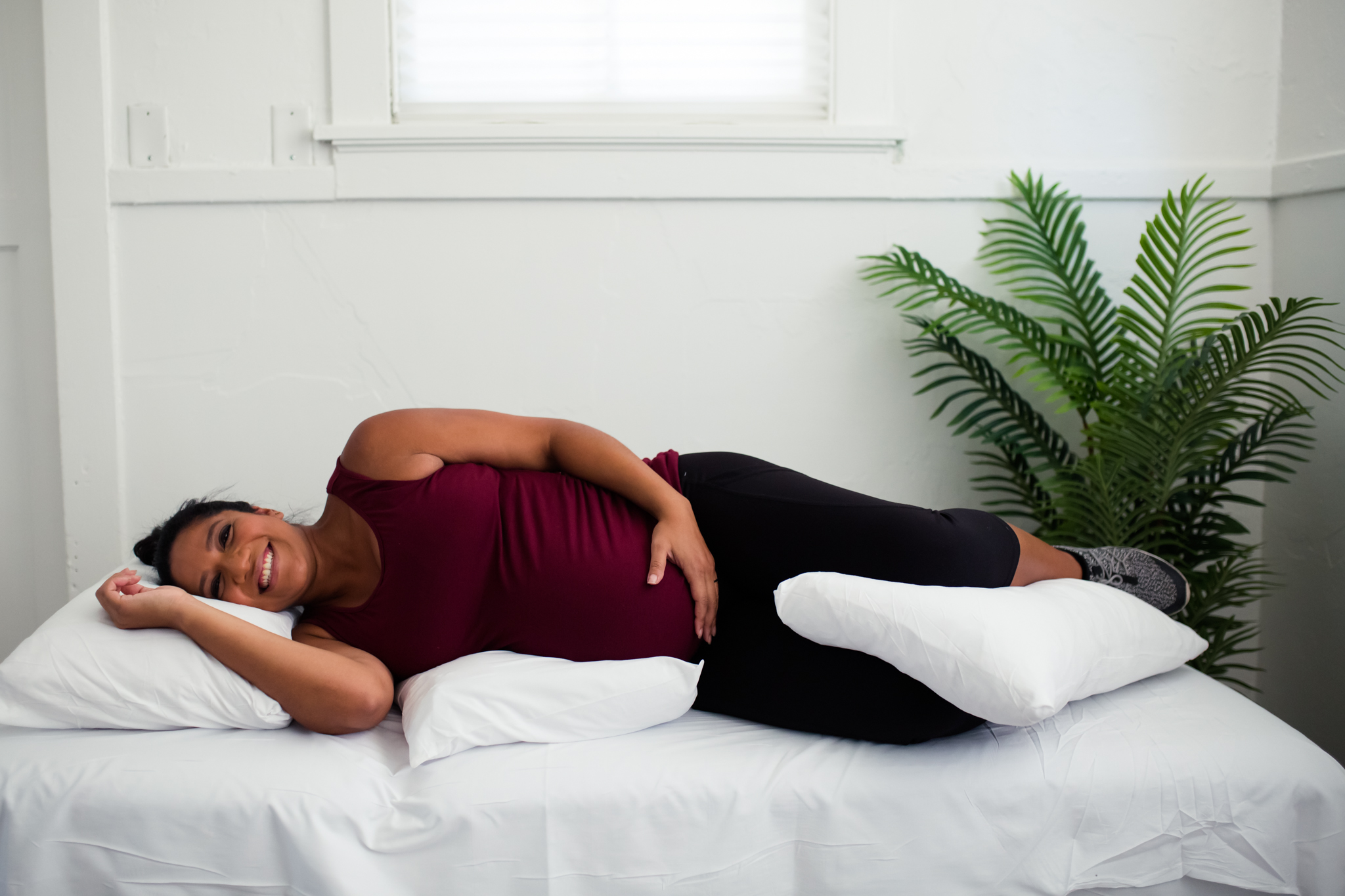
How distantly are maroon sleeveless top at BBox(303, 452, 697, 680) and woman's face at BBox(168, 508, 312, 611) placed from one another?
0.11 meters

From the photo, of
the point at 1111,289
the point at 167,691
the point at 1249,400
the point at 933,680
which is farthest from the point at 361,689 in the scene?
the point at 1249,400

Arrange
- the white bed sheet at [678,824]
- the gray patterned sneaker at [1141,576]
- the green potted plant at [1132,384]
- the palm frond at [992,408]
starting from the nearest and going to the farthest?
the white bed sheet at [678,824], the gray patterned sneaker at [1141,576], the green potted plant at [1132,384], the palm frond at [992,408]

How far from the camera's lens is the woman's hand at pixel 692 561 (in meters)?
1.54

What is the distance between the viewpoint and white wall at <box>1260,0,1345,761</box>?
209 centimetres

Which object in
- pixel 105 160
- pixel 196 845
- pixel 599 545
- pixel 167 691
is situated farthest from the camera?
pixel 105 160

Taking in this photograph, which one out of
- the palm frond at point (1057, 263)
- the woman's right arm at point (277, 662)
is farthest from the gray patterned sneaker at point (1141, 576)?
the woman's right arm at point (277, 662)

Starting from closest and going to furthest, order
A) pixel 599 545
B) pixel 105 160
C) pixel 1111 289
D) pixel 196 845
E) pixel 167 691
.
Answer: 1. pixel 196 845
2. pixel 167 691
3. pixel 599 545
4. pixel 105 160
5. pixel 1111 289

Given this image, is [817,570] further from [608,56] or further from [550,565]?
[608,56]

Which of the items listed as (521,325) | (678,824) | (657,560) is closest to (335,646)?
(657,560)

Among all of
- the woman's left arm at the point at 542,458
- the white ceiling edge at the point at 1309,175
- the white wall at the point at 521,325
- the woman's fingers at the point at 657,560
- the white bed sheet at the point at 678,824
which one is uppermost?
the white ceiling edge at the point at 1309,175

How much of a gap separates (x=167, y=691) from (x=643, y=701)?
0.75 m

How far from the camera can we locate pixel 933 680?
4.13 feet

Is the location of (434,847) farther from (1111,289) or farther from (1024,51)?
(1024,51)

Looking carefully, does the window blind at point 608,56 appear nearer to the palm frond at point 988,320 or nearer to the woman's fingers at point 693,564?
the palm frond at point 988,320
